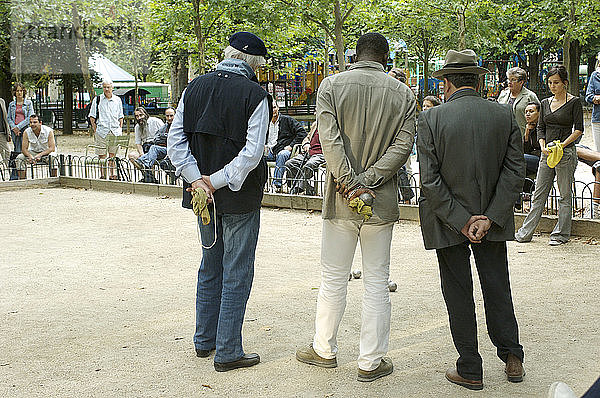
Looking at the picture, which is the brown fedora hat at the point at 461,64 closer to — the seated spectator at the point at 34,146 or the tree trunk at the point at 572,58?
the seated spectator at the point at 34,146

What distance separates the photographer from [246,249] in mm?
5227

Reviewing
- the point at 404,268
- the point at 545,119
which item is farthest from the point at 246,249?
the point at 545,119

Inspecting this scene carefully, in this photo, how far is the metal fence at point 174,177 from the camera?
10.5 metres

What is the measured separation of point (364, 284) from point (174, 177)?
404 inches

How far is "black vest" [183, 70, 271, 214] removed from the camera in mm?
5133

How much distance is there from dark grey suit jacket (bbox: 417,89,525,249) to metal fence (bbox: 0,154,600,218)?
212 inches

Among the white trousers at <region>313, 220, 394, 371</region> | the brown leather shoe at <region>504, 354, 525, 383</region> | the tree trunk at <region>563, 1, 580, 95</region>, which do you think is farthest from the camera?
the tree trunk at <region>563, 1, 580, 95</region>

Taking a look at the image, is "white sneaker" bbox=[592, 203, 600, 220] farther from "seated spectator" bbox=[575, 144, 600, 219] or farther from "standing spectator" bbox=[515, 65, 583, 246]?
"standing spectator" bbox=[515, 65, 583, 246]

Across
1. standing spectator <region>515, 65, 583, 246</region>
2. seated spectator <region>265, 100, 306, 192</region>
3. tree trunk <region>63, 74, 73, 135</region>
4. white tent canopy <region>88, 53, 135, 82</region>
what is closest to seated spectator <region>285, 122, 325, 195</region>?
seated spectator <region>265, 100, 306, 192</region>

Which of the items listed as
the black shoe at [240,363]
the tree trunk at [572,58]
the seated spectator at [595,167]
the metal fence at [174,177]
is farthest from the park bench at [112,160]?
the tree trunk at [572,58]

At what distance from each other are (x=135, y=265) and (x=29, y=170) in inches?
423

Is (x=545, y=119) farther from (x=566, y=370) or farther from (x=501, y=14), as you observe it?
(x=501, y=14)

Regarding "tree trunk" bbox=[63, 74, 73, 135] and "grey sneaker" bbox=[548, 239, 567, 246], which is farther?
"tree trunk" bbox=[63, 74, 73, 135]

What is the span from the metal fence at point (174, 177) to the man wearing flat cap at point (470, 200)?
5342 millimetres
